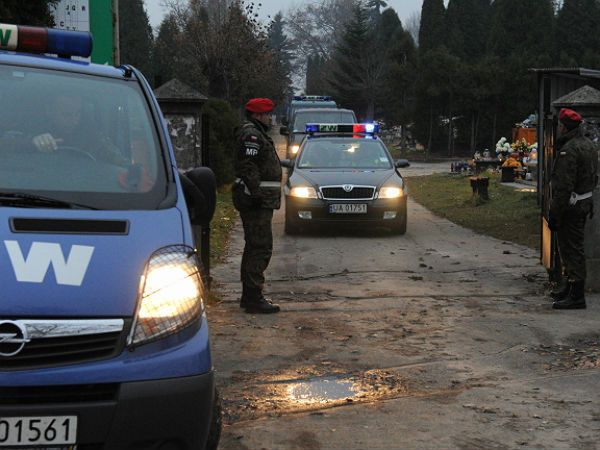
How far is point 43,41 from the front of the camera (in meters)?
4.97

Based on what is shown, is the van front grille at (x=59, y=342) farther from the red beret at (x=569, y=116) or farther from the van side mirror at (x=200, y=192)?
the red beret at (x=569, y=116)

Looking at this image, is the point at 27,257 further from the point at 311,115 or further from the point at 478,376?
the point at 311,115

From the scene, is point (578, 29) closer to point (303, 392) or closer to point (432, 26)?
point (432, 26)

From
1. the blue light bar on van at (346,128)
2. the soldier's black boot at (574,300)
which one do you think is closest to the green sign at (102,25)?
the blue light bar on van at (346,128)

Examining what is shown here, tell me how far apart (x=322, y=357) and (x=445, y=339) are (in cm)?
110

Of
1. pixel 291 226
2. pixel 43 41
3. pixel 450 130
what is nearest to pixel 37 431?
pixel 43 41

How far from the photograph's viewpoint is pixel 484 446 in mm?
4715

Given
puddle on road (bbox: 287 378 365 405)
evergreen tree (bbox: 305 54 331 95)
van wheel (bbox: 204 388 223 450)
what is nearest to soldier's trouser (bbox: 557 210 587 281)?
puddle on road (bbox: 287 378 365 405)

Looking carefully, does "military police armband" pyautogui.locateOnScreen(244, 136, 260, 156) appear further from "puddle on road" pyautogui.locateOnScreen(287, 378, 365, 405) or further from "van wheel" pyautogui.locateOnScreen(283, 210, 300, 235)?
"van wheel" pyautogui.locateOnScreen(283, 210, 300, 235)

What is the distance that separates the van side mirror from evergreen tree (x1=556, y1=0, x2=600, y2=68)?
172ft

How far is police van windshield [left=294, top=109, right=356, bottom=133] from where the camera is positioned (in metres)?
28.9

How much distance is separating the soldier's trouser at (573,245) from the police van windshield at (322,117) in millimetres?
20799

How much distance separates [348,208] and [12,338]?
10.4 m

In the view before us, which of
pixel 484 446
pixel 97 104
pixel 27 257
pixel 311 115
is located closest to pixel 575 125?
pixel 484 446
